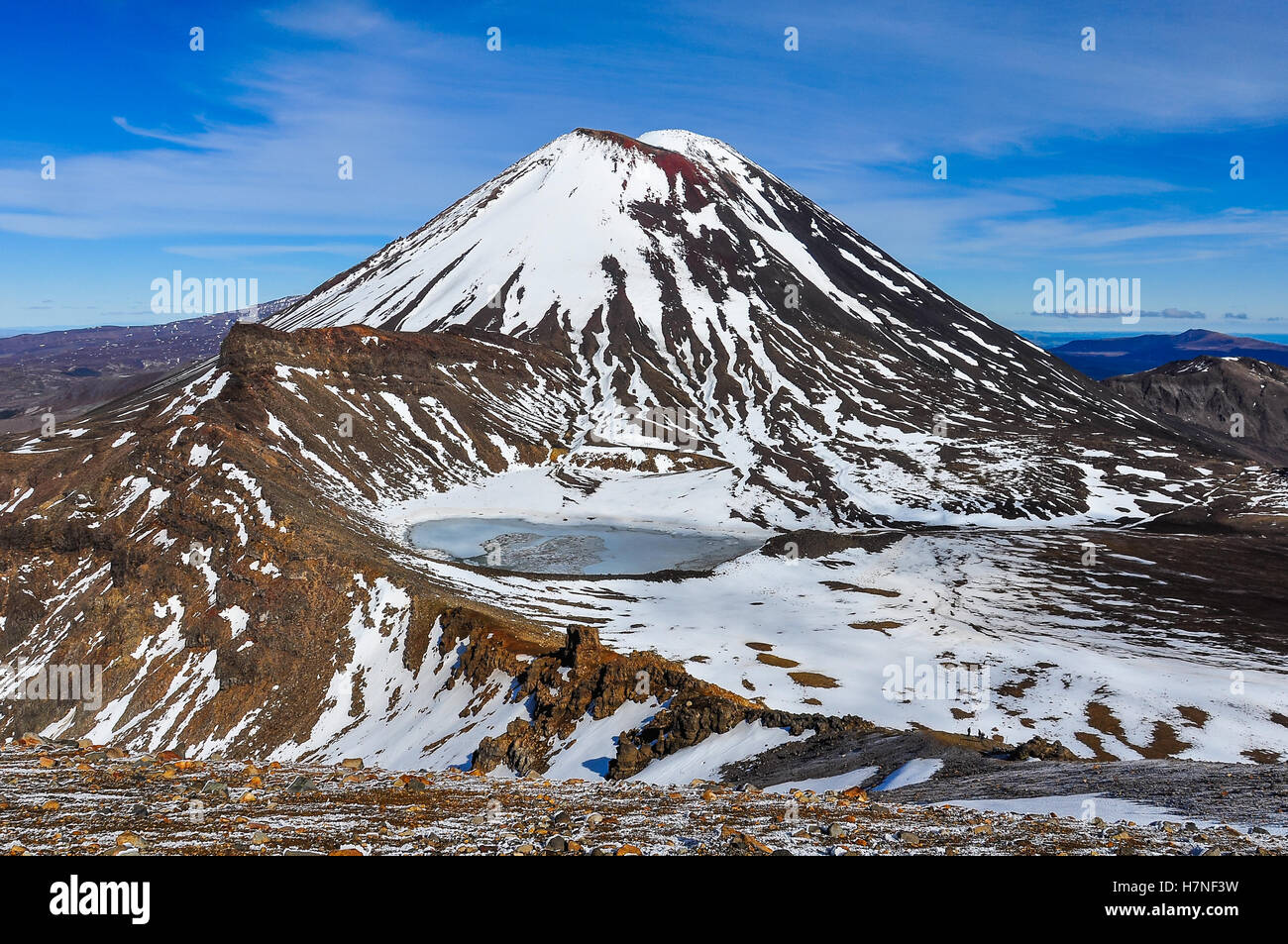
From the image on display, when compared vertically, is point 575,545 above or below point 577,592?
above

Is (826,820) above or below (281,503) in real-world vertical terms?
below

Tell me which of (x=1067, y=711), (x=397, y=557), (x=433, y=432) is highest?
(x=433, y=432)

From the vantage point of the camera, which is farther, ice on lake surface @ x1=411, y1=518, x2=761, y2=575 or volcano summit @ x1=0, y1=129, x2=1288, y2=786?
ice on lake surface @ x1=411, y1=518, x2=761, y2=575

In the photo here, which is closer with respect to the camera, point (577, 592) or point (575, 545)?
point (577, 592)

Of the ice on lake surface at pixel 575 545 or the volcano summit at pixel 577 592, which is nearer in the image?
the volcano summit at pixel 577 592
